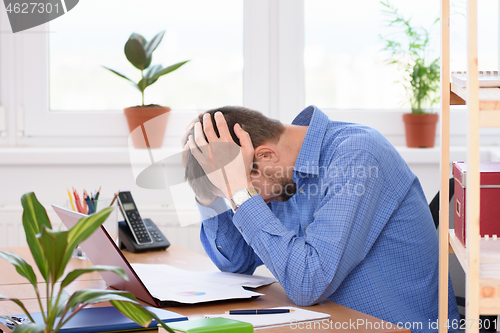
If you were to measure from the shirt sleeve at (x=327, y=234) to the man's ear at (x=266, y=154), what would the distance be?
139 millimetres

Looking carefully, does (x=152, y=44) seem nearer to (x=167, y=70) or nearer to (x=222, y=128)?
(x=167, y=70)

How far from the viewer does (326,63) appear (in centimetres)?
231

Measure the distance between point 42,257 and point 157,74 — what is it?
1.60 m

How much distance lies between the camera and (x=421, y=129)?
2.16 m

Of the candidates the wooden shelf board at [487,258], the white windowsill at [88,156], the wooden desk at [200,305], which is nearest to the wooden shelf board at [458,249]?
the wooden shelf board at [487,258]

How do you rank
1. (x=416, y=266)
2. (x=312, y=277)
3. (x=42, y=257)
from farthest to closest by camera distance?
(x=416, y=266)
(x=312, y=277)
(x=42, y=257)

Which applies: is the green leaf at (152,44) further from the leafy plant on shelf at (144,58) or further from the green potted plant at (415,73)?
the green potted plant at (415,73)

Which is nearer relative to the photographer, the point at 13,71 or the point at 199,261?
the point at 199,261

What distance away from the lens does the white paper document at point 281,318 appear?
0.87 metres

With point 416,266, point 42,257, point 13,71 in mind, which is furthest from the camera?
point 13,71

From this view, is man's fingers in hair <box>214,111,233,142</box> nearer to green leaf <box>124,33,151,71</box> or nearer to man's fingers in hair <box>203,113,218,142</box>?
man's fingers in hair <box>203,113,218,142</box>

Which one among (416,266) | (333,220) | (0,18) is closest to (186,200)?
(333,220)

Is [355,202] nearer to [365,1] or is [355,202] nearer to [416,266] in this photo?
[416,266]

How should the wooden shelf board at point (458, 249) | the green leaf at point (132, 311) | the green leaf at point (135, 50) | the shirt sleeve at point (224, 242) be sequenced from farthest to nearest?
the green leaf at point (135, 50) → the shirt sleeve at point (224, 242) → the wooden shelf board at point (458, 249) → the green leaf at point (132, 311)
